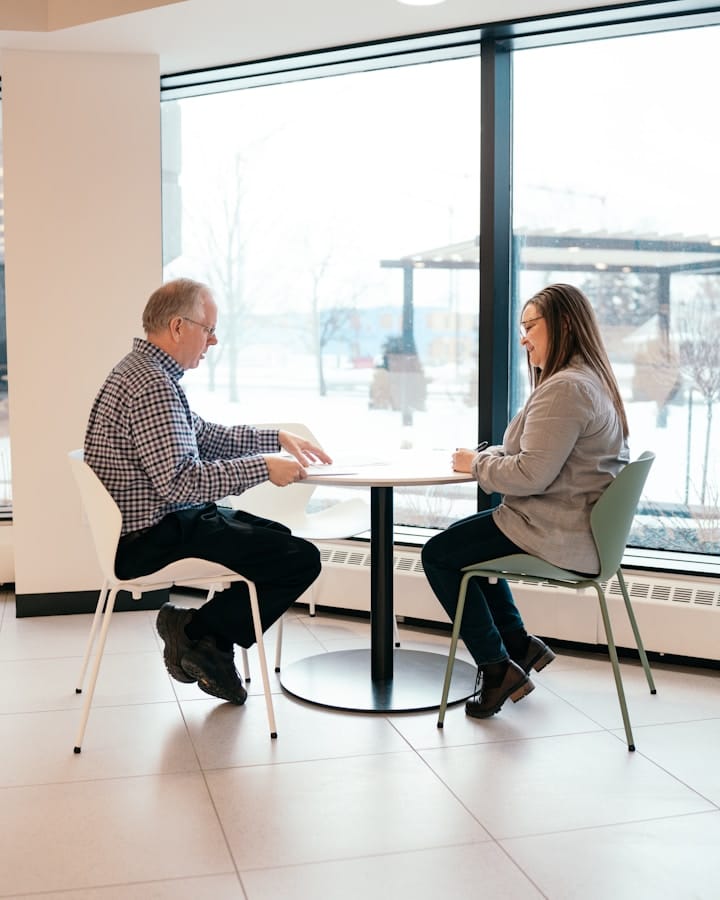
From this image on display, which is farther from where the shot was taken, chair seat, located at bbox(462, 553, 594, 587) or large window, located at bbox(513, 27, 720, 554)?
large window, located at bbox(513, 27, 720, 554)

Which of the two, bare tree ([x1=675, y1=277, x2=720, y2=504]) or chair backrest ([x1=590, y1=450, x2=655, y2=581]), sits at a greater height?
bare tree ([x1=675, y1=277, x2=720, y2=504])

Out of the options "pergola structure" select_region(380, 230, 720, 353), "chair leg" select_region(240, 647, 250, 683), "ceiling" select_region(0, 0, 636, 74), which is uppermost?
"ceiling" select_region(0, 0, 636, 74)

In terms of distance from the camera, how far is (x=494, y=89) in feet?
13.0

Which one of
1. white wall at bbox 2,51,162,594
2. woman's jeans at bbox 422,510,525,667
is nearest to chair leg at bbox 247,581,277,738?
woman's jeans at bbox 422,510,525,667

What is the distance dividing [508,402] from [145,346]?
66.7 inches

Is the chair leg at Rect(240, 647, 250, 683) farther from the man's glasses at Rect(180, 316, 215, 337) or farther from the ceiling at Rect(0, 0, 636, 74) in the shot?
the ceiling at Rect(0, 0, 636, 74)

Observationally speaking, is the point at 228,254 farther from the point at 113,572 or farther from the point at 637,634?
the point at 637,634

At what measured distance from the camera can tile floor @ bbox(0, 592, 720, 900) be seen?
2170 millimetres

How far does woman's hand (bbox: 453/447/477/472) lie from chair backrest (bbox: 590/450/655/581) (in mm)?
422

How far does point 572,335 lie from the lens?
3006 mm

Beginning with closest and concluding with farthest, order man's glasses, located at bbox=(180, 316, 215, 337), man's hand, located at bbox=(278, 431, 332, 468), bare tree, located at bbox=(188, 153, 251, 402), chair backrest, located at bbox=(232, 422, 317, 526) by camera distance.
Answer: man's glasses, located at bbox=(180, 316, 215, 337)
man's hand, located at bbox=(278, 431, 332, 468)
chair backrest, located at bbox=(232, 422, 317, 526)
bare tree, located at bbox=(188, 153, 251, 402)

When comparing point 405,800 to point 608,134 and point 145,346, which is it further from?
point 608,134

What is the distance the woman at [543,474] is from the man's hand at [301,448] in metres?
0.46

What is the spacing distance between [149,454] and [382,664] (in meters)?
1.12
